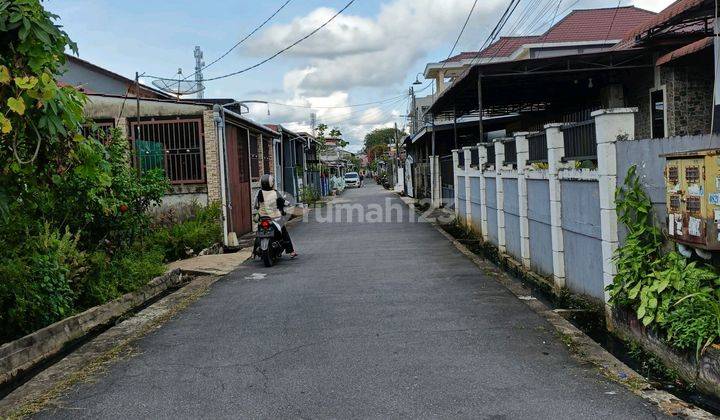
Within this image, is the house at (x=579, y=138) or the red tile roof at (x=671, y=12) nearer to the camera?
the house at (x=579, y=138)

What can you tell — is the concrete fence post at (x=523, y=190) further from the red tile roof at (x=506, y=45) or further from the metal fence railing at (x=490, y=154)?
the red tile roof at (x=506, y=45)

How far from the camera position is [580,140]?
753 centimetres

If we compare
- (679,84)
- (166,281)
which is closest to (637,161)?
(166,281)

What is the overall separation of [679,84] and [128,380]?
12.5 m

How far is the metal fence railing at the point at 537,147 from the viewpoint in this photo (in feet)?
29.7

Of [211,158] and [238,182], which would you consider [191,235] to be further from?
[238,182]

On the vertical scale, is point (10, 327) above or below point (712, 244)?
below

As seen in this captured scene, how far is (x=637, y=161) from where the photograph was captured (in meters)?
5.95

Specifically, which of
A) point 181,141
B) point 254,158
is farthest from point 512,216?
point 254,158

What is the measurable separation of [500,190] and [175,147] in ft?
26.4

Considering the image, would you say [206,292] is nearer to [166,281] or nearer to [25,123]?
[166,281]

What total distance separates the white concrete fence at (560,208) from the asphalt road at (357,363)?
2.81 feet

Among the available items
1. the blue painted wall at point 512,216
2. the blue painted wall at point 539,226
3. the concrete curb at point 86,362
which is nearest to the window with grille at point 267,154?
the blue painted wall at point 512,216

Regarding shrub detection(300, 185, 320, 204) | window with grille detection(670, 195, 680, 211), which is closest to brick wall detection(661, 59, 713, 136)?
window with grille detection(670, 195, 680, 211)
